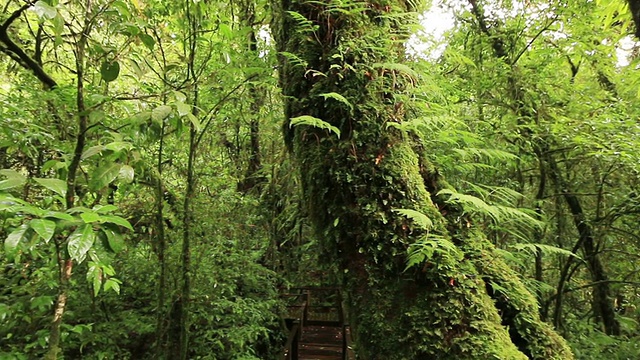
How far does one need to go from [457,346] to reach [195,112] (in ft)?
12.6

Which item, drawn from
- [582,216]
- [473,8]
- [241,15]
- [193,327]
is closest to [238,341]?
[193,327]

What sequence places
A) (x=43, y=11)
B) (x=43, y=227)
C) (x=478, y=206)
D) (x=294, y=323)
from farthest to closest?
(x=294, y=323) → (x=478, y=206) → (x=43, y=11) → (x=43, y=227)

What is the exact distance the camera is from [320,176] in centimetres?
214

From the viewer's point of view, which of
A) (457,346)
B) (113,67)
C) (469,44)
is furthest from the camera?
(469,44)

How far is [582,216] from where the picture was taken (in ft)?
16.5

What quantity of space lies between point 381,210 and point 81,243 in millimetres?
1396

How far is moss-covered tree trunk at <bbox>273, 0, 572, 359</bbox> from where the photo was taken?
1.69 m

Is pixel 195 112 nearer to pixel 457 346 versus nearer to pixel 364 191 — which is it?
pixel 364 191

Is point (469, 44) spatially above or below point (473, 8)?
below

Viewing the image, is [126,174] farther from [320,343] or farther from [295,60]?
[320,343]

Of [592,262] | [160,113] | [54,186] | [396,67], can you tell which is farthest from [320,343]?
[54,186]

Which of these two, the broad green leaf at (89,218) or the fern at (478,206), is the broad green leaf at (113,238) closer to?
the broad green leaf at (89,218)

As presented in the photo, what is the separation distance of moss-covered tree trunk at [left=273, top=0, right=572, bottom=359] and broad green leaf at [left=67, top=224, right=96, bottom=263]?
1194 millimetres

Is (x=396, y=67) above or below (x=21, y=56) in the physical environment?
below
